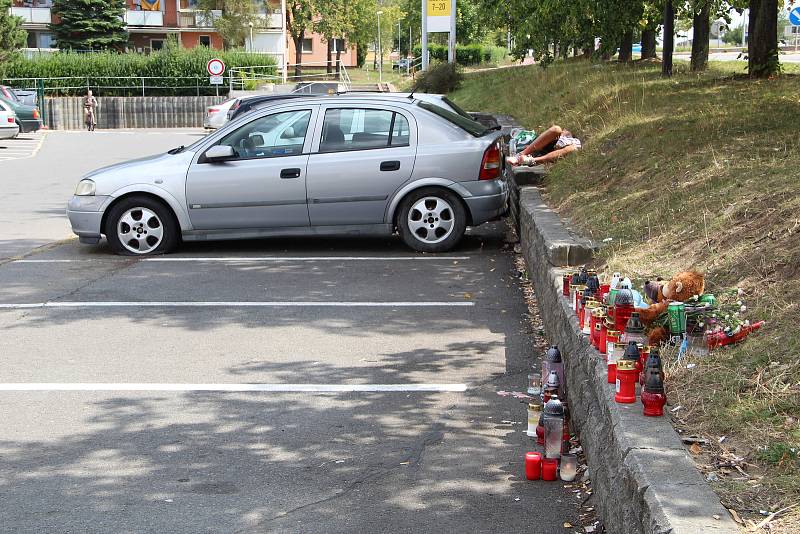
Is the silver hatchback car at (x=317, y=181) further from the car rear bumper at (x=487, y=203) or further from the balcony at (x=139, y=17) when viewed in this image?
the balcony at (x=139, y=17)

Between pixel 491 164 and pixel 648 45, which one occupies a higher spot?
pixel 648 45

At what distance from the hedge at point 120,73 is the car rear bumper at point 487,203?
46028mm

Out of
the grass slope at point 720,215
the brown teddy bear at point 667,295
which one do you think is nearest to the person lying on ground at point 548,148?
the grass slope at point 720,215

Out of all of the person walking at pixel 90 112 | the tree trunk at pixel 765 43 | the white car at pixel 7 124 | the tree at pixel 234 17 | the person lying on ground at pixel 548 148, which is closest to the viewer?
the person lying on ground at pixel 548 148

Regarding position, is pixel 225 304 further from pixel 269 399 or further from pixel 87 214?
pixel 87 214

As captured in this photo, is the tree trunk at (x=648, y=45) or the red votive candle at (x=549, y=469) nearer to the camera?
the red votive candle at (x=549, y=469)

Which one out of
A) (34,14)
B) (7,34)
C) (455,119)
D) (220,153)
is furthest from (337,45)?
(220,153)

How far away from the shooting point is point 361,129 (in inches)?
459

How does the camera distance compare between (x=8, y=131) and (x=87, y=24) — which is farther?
(x=87, y=24)

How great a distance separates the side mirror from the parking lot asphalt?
3.83 ft

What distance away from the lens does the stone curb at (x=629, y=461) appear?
140 inches

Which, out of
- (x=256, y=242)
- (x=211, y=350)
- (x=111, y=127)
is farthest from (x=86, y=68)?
(x=211, y=350)

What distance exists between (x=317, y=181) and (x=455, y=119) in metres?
1.80

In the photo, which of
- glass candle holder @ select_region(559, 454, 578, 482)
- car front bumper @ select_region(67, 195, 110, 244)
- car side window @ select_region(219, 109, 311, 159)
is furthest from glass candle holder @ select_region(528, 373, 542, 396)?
car front bumper @ select_region(67, 195, 110, 244)
